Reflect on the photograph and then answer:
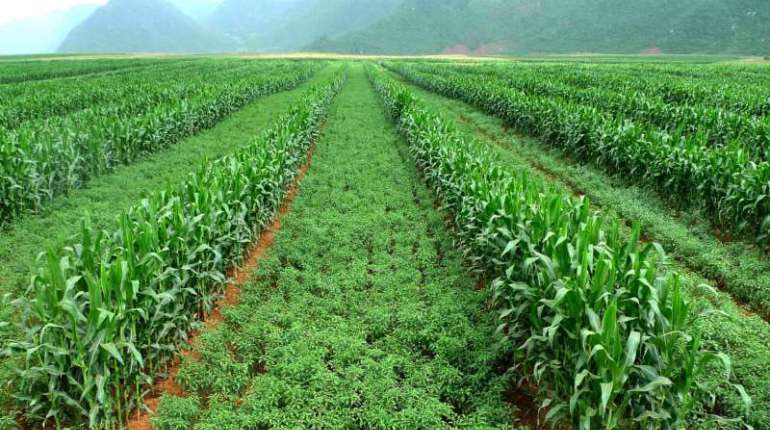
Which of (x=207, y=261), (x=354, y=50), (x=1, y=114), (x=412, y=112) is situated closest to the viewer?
(x=207, y=261)

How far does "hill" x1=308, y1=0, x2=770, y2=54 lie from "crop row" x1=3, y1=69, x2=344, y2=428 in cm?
11406

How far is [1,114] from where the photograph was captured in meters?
17.2

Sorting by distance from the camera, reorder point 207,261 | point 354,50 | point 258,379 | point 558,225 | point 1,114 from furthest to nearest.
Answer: point 354,50 → point 1,114 → point 207,261 → point 558,225 → point 258,379

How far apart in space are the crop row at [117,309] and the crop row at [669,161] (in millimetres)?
7340

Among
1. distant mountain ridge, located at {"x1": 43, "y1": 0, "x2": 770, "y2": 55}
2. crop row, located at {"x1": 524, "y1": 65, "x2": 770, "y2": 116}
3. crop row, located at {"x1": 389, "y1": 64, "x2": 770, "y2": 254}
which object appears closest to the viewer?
crop row, located at {"x1": 389, "y1": 64, "x2": 770, "y2": 254}

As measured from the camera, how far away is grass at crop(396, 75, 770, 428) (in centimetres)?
495

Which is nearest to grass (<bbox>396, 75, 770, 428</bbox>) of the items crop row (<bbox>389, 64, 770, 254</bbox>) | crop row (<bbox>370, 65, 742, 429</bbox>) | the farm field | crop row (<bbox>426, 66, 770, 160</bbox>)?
the farm field

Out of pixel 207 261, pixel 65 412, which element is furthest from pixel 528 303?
pixel 65 412

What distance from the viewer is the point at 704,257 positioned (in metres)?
7.79

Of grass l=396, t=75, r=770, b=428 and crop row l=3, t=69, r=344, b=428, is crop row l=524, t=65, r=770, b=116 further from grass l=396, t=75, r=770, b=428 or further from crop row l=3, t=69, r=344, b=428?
crop row l=3, t=69, r=344, b=428

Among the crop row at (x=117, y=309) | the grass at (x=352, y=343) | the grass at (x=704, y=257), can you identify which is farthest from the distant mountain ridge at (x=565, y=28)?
the crop row at (x=117, y=309)

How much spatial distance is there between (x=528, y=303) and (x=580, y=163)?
34.6 feet

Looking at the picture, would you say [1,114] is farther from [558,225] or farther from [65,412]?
[558,225]

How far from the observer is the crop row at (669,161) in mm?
8344
